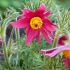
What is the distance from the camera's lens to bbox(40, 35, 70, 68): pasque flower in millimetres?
735

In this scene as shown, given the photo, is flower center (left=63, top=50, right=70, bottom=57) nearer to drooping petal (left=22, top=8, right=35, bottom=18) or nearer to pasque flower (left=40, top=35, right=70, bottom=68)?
pasque flower (left=40, top=35, right=70, bottom=68)

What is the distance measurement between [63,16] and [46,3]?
9cm

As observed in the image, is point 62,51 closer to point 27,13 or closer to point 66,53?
point 66,53

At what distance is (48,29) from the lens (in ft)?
2.69

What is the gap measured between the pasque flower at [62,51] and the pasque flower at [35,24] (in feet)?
0.09

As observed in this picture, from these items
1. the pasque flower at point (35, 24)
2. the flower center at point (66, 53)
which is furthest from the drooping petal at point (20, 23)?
the flower center at point (66, 53)

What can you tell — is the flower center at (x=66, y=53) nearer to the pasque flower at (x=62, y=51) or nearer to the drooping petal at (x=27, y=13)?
the pasque flower at (x=62, y=51)

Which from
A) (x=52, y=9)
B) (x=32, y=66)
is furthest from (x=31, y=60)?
(x=52, y=9)

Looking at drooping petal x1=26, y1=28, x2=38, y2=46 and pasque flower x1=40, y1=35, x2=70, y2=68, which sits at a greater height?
drooping petal x1=26, y1=28, x2=38, y2=46

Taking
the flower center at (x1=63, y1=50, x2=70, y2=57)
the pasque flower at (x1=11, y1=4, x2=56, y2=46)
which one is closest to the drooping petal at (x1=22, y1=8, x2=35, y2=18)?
the pasque flower at (x1=11, y1=4, x2=56, y2=46)

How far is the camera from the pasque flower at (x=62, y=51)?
73 centimetres

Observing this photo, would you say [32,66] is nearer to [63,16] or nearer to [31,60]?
[31,60]

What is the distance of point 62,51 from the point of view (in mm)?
775

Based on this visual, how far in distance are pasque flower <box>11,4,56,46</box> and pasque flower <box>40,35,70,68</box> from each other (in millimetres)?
28
